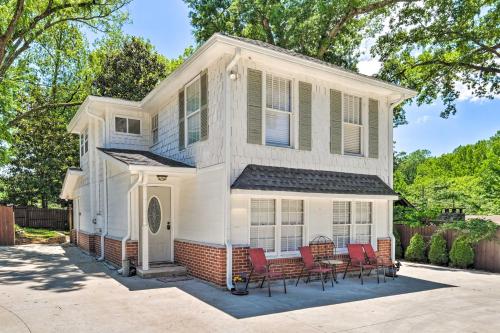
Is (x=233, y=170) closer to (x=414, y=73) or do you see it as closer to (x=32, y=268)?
(x=32, y=268)

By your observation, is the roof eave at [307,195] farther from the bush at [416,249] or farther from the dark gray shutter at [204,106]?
the bush at [416,249]

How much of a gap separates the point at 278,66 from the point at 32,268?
8986 mm

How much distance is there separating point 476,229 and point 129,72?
901 inches

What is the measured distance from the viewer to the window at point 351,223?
10.2m

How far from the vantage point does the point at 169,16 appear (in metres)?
23.1

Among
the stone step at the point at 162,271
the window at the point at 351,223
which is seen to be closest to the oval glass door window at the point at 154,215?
the stone step at the point at 162,271

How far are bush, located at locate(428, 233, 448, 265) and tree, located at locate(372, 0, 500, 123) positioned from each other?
995 centimetres

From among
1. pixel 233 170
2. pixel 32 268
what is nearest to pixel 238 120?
pixel 233 170

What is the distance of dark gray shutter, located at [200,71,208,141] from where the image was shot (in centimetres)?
930

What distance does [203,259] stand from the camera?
29.5ft

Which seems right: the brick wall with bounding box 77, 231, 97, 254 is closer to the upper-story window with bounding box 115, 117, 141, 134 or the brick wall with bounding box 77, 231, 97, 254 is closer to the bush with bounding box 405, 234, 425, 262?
the upper-story window with bounding box 115, 117, 141, 134

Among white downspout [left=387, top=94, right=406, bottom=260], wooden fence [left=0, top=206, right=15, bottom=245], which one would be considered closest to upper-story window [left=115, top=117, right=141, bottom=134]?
white downspout [left=387, top=94, right=406, bottom=260]

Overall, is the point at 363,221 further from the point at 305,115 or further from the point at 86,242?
the point at 86,242

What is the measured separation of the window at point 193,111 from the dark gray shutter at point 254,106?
1.60m
